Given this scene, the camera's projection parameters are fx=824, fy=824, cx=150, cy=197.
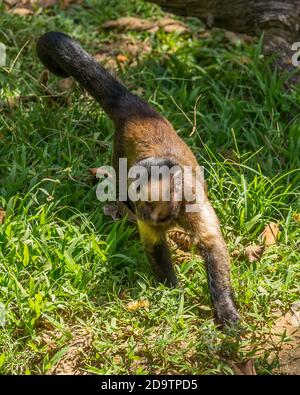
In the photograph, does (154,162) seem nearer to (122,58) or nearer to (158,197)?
(158,197)

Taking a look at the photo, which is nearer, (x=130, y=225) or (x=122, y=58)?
(x=130, y=225)

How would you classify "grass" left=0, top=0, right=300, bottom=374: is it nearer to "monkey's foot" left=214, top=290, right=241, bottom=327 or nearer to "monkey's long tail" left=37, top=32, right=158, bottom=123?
"monkey's foot" left=214, top=290, right=241, bottom=327

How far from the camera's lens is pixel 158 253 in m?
5.55

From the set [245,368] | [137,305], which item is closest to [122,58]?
[137,305]

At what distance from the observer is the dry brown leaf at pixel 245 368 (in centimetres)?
481

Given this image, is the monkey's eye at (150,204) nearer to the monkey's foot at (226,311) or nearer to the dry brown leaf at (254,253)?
the monkey's foot at (226,311)

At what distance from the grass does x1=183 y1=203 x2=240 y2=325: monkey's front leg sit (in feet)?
0.44

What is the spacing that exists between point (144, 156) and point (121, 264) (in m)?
0.77

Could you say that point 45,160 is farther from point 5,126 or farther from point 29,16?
point 29,16

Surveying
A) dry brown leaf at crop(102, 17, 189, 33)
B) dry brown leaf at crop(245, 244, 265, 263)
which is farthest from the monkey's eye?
dry brown leaf at crop(102, 17, 189, 33)

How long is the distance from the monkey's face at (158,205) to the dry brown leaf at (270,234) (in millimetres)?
971

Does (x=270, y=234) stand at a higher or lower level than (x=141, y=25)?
lower

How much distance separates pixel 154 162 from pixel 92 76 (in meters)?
1.31

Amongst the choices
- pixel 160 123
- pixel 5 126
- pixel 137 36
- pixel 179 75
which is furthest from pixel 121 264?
pixel 137 36
